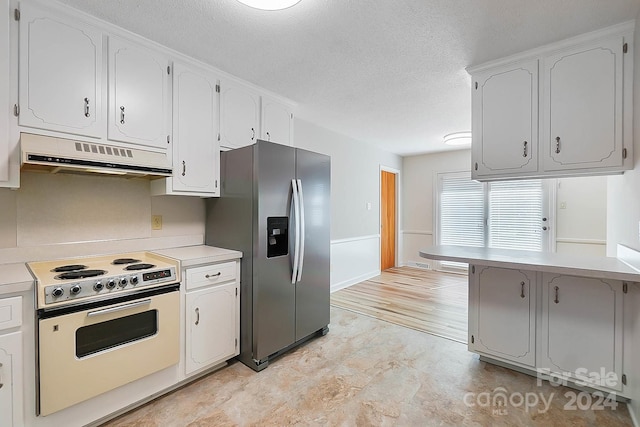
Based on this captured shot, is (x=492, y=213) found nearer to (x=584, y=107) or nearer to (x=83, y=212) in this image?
(x=584, y=107)

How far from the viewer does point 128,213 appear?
238 centimetres

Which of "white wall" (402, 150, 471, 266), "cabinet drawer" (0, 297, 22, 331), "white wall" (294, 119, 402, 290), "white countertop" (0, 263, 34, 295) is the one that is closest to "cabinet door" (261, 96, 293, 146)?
"white wall" (294, 119, 402, 290)

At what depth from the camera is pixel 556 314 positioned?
2094 millimetres

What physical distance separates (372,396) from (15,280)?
220 cm

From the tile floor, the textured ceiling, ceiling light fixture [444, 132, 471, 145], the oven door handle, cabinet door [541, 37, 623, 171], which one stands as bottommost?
the tile floor

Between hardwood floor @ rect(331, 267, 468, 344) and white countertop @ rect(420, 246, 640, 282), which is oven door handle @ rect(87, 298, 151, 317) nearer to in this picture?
white countertop @ rect(420, 246, 640, 282)

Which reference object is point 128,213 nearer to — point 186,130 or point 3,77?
point 186,130

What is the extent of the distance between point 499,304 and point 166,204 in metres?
2.92

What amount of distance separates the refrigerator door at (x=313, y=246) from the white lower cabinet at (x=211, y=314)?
1.84 feet

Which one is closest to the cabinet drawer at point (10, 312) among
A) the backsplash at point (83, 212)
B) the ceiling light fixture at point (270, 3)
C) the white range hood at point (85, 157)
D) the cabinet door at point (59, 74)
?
the backsplash at point (83, 212)

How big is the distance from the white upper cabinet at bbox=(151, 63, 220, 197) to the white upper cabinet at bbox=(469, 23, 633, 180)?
7.34 ft

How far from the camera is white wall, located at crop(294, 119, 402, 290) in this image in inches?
174

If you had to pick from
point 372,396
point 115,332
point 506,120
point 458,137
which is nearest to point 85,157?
point 115,332

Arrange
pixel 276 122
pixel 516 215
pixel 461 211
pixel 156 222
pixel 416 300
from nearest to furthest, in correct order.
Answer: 1. pixel 156 222
2. pixel 276 122
3. pixel 416 300
4. pixel 516 215
5. pixel 461 211
